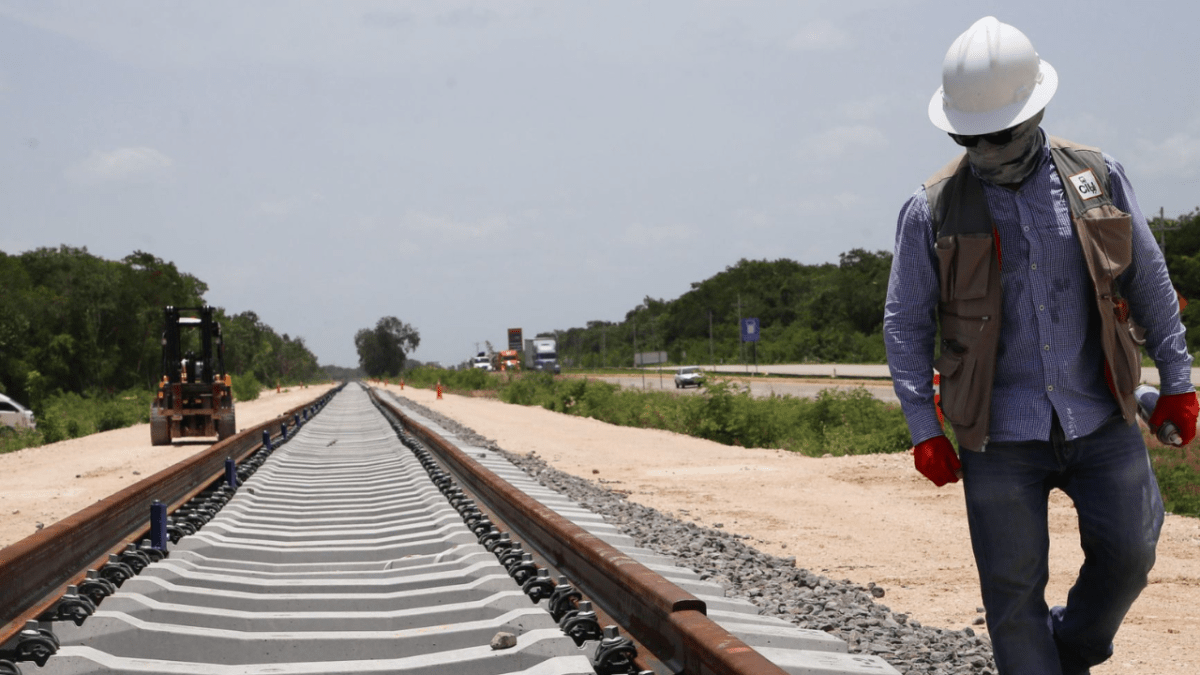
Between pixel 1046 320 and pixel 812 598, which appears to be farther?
pixel 812 598

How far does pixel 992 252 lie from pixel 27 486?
14.7 metres

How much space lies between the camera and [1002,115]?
2818 millimetres

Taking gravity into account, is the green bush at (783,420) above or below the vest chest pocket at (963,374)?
below

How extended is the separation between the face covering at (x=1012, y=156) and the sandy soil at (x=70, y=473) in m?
8.54

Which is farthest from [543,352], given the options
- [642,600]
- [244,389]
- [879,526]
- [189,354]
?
[642,600]

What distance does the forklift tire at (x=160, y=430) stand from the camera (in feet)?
69.8

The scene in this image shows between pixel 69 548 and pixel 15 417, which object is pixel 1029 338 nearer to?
pixel 69 548

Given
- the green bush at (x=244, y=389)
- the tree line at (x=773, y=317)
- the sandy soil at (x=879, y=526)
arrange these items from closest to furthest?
the sandy soil at (x=879, y=526)
the green bush at (x=244, y=389)
the tree line at (x=773, y=317)

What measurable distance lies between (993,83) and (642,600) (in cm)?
212

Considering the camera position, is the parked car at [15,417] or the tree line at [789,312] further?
the tree line at [789,312]

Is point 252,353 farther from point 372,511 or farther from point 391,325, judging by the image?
point 372,511

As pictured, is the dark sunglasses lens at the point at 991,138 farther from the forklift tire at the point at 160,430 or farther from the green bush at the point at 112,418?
the green bush at the point at 112,418

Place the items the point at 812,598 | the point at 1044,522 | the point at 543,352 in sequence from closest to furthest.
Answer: the point at 1044,522
the point at 812,598
the point at 543,352

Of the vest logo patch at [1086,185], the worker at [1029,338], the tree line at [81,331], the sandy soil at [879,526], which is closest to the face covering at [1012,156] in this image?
the worker at [1029,338]
